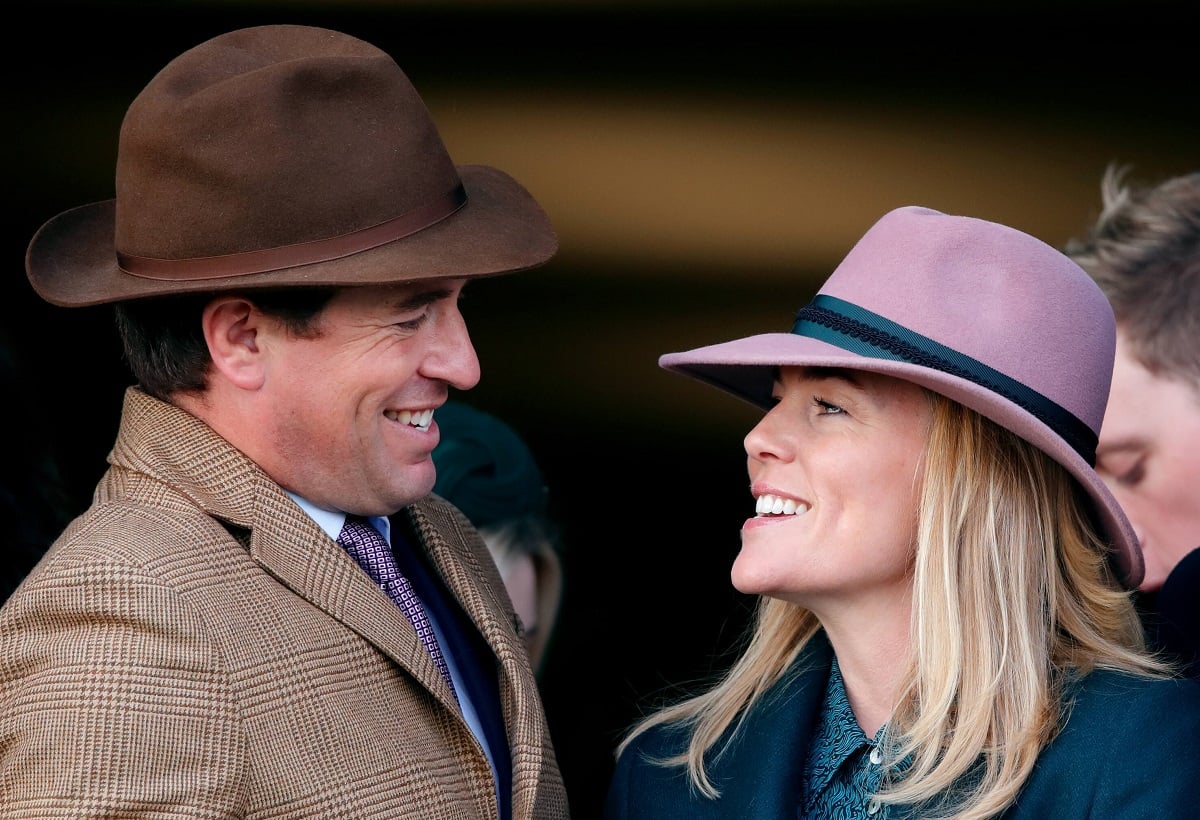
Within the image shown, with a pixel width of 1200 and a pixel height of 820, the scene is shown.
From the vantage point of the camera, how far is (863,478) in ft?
6.46

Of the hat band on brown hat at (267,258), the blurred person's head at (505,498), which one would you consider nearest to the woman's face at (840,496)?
the hat band on brown hat at (267,258)

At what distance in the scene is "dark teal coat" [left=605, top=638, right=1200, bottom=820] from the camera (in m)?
1.83

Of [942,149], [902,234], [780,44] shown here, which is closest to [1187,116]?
[942,149]

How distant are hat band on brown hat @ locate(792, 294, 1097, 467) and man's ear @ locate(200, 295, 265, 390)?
0.74 m

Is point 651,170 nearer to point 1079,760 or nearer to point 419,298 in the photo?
point 419,298

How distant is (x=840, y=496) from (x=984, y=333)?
28 centimetres

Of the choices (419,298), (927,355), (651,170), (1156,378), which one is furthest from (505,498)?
(927,355)

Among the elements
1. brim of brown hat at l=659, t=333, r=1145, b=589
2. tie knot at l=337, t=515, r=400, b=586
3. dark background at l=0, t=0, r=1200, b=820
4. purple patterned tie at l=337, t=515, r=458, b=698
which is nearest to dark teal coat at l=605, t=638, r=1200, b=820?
brim of brown hat at l=659, t=333, r=1145, b=589

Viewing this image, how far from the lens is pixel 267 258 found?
6.13ft

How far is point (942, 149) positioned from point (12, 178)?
6.76 ft

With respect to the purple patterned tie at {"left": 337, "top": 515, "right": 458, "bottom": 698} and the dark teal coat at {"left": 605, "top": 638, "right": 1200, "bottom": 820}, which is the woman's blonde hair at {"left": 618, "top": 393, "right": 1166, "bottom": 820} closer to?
the dark teal coat at {"left": 605, "top": 638, "right": 1200, "bottom": 820}

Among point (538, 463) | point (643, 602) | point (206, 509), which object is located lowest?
point (643, 602)

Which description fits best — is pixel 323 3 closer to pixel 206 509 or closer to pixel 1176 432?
pixel 206 509

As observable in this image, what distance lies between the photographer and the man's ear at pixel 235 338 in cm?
192
